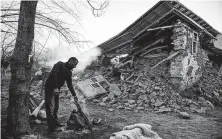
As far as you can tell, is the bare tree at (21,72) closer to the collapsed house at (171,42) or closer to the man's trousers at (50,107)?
the man's trousers at (50,107)

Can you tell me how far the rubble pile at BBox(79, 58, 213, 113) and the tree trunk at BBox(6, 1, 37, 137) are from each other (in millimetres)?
4155

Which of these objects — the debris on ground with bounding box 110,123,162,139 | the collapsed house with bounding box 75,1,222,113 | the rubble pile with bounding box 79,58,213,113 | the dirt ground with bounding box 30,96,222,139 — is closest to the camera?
the debris on ground with bounding box 110,123,162,139

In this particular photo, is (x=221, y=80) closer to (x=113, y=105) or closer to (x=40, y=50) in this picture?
(x=113, y=105)

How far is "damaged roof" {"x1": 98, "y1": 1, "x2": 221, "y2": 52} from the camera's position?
8.33 meters

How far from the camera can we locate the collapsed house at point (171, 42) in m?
8.30

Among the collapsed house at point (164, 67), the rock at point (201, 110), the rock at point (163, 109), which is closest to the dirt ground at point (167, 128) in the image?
the rock at point (163, 109)

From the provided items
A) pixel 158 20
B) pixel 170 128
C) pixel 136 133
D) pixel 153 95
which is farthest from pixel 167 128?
pixel 158 20

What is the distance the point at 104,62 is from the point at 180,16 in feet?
21.5

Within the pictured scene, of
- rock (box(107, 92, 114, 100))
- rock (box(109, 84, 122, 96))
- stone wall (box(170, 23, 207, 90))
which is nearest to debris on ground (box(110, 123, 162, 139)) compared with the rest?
rock (box(107, 92, 114, 100))

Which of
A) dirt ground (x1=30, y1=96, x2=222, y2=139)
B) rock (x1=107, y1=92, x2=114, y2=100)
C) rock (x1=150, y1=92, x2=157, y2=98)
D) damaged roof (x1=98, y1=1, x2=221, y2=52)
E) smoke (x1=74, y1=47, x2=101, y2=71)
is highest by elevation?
damaged roof (x1=98, y1=1, x2=221, y2=52)

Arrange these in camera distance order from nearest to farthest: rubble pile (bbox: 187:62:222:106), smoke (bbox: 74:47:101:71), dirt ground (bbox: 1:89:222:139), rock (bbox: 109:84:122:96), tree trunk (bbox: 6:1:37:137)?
1. tree trunk (bbox: 6:1:37:137)
2. dirt ground (bbox: 1:89:222:139)
3. rock (bbox: 109:84:122:96)
4. rubble pile (bbox: 187:62:222:106)
5. smoke (bbox: 74:47:101:71)

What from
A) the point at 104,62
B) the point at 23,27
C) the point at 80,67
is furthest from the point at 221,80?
the point at 23,27

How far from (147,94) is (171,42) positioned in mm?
3136

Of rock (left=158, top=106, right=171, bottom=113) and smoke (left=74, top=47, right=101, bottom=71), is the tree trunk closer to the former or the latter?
rock (left=158, top=106, right=171, bottom=113)
